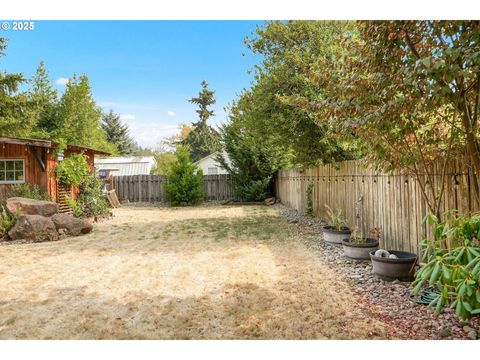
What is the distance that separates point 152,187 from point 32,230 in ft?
28.6

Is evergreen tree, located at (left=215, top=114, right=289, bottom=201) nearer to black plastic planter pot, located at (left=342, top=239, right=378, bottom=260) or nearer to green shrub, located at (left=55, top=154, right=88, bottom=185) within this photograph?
green shrub, located at (left=55, top=154, right=88, bottom=185)

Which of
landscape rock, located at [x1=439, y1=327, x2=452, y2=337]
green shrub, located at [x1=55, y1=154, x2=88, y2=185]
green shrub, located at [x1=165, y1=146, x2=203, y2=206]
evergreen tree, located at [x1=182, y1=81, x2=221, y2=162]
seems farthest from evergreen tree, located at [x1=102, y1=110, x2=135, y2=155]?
landscape rock, located at [x1=439, y1=327, x2=452, y2=337]

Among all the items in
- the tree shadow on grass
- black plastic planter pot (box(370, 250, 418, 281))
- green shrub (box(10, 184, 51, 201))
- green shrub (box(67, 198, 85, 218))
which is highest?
green shrub (box(10, 184, 51, 201))

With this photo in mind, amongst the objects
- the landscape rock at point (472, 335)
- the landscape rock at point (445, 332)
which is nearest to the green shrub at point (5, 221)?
the landscape rock at point (445, 332)

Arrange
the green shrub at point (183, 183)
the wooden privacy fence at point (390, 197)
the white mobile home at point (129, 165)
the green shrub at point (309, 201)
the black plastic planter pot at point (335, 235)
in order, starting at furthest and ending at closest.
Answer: the white mobile home at point (129, 165) → the green shrub at point (183, 183) → the green shrub at point (309, 201) → the black plastic planter pot at point (335, 235) → the wooden privacy fence at point (390, 197)

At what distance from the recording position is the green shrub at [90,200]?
890 cm

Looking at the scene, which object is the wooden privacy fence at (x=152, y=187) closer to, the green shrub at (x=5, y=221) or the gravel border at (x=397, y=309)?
the green shrub at (x=5, y=221)

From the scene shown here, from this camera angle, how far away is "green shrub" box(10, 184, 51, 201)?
7.67 meters

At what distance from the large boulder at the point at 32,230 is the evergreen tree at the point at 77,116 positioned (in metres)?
8.84

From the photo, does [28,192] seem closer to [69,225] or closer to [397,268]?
[69,225]

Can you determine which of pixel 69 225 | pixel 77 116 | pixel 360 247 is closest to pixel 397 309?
pixel 360 247

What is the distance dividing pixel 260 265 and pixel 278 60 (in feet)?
15.5

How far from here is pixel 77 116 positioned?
48.7 feet

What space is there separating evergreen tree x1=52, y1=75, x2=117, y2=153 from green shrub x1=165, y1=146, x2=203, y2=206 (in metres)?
4.13
